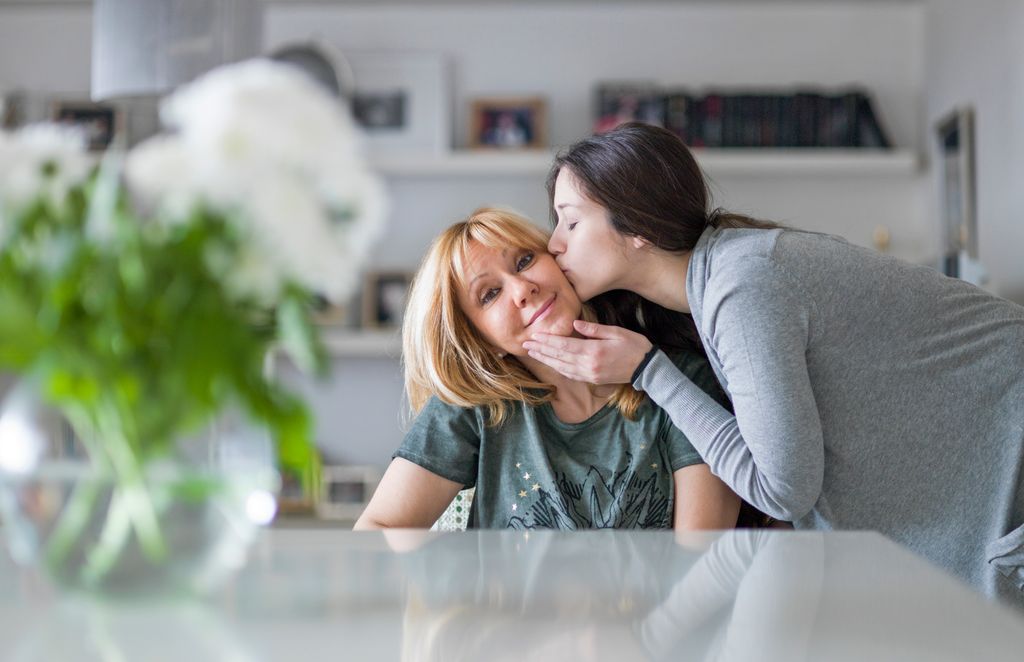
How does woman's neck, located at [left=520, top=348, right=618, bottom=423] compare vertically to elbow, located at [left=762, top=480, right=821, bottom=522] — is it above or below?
above

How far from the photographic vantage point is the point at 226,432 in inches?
26.8

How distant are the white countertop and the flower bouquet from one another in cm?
6

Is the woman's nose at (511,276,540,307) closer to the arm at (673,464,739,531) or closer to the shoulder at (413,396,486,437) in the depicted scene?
the shoulder at (413,396,486,437)

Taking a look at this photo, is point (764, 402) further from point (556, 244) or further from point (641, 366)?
point (556, 244)

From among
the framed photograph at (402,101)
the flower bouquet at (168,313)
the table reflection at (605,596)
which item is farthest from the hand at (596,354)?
the framed photograph at (402,101)

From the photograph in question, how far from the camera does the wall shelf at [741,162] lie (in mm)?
3938

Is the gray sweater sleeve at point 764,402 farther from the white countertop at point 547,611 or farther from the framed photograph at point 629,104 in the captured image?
the framed photograph at point 629,104

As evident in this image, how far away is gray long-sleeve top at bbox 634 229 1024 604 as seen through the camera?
1.45 metres

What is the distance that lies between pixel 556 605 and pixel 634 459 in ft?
2.79

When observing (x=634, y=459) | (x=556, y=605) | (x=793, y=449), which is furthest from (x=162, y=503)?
(x=634, y=459)

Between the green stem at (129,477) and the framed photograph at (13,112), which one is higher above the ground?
the framed photograph at (13,112)

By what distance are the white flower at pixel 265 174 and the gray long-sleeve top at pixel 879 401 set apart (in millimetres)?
876

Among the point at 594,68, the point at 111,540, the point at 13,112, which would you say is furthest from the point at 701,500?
the point at 13,112

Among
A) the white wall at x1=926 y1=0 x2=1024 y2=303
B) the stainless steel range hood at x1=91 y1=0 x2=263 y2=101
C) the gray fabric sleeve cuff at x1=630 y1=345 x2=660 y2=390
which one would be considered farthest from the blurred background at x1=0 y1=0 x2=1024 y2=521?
the gray fabric sleeve cuff at x1=630 y1=345 x2=660 y2=390
